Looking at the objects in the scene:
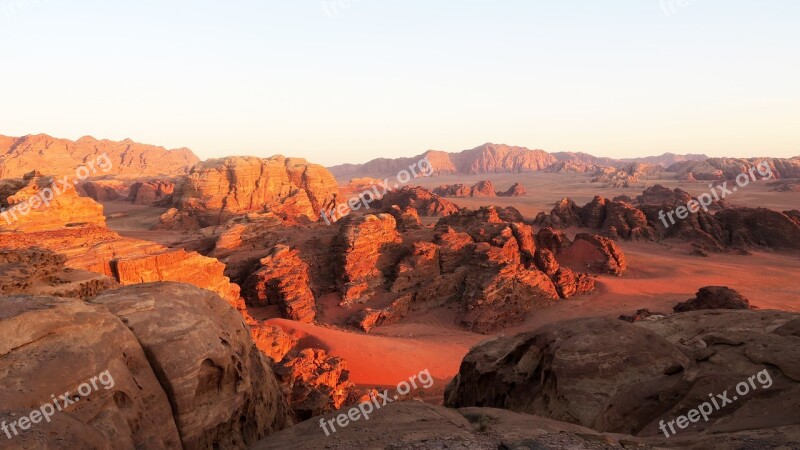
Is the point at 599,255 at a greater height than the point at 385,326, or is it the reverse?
the point at 599,255

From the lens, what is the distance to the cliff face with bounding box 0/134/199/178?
7676cm

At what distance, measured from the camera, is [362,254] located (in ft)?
76.8

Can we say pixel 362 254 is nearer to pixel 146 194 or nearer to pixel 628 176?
pixel 146 194

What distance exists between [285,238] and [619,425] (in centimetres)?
2301

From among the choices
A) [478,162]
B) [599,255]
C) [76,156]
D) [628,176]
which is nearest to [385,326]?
[599,255]

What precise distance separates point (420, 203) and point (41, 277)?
149ft

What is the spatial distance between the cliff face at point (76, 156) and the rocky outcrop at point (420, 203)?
55479 mm

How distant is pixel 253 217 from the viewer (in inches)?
1168

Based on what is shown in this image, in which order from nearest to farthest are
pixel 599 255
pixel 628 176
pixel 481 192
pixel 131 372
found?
pixel 131 372 → pixel 599 255 → pixel 481 192 → pixel 628 176

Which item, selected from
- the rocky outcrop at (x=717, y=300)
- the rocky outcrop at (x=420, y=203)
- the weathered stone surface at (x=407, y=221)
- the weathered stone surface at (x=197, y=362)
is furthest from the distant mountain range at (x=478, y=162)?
the weathered stone surface at (x=197, y=362)

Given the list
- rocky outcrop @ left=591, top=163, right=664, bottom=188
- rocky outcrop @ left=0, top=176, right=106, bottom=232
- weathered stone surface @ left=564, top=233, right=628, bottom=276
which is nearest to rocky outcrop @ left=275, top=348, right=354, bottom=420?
rocky outcrop @ left=0, top=176, right=106, bottom=232

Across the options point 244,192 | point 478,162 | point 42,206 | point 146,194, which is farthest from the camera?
point 478,162

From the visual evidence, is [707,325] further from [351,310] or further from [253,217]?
[253,217]

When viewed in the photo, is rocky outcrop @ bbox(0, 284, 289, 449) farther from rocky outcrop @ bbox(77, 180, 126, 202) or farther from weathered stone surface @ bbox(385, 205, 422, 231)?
rocky outcrop @ bbox(77, 180, 126, 202)
